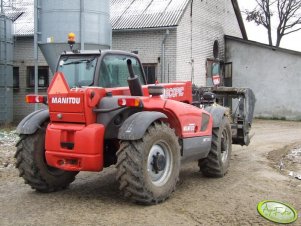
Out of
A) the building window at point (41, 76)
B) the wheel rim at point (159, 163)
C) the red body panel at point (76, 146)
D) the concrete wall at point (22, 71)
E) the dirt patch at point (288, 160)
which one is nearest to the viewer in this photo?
the red body panel at point (76, 146)

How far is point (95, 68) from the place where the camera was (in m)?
6.52

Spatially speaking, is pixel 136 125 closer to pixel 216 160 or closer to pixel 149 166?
pixel 149 166

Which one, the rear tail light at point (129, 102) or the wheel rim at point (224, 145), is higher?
the rear tail light at point (129, 102)

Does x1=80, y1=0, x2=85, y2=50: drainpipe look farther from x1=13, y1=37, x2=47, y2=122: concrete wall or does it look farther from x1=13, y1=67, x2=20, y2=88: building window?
x1=13, y1=67, x2=20, y2=88: building window

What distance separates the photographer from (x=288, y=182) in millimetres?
7637

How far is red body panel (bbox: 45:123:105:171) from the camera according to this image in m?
5.77

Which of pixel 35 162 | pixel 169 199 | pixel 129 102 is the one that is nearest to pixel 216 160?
pixel 169 199

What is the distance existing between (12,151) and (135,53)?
4634mm

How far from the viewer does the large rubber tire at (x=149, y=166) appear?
569cm

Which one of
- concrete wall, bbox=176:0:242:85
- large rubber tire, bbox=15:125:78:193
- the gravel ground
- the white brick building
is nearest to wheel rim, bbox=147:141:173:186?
the gravel ground

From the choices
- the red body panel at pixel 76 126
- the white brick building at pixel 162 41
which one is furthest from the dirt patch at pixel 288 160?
the white brick building at pixel 162 41

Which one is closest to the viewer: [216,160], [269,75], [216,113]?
[216,160]

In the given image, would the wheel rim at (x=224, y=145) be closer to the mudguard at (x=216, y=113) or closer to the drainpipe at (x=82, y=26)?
the mudguard at (x=216, y=113)

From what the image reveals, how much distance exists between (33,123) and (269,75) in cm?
1698
